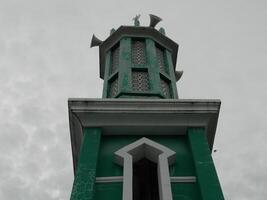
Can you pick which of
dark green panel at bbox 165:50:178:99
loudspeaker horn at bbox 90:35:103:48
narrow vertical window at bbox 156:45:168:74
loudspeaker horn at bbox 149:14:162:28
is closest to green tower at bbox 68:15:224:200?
dark green panel at bbox 165:50:178:99

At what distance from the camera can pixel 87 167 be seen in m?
6.79

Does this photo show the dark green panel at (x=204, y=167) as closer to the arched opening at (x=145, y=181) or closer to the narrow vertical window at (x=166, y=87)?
the arched opening at (x=145, y=181)

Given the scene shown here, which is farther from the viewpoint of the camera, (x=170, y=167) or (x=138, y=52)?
(x=138, y=52)

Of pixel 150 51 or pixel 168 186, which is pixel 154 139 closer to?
pixel 168 186

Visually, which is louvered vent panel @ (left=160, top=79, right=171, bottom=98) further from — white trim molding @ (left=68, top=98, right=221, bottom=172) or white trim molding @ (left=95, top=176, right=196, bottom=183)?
white trim molding @ (left=95, top=176, right=196, bottom=183)

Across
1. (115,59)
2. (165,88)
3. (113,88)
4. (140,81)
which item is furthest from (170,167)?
(115,59)

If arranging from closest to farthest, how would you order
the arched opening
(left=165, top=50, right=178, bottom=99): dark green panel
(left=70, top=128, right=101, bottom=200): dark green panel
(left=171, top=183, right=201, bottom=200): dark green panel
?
1. (left=70, top=128, right=101, bottom=200): dark green panel
2. (left=171, top=183, right=201, bottom=200): dark green panel
3. the arched opening
4. (left=165, top=50, right=178, bottom=99): dark green panel

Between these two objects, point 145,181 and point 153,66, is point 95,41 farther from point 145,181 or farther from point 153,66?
point 145,181

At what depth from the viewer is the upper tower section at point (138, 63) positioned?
969 centimetres

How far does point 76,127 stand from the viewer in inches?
320

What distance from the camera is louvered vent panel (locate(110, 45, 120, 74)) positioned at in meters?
11.4

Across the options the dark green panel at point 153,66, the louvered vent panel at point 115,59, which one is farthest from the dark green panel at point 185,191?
the louvered vent panel at point 115,59

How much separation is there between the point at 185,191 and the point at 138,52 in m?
5.90

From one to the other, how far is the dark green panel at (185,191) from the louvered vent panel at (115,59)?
5297mm
